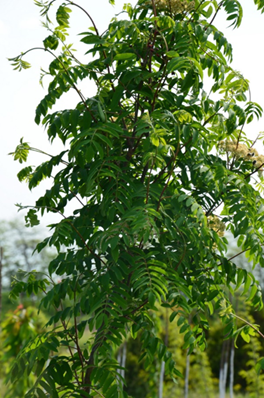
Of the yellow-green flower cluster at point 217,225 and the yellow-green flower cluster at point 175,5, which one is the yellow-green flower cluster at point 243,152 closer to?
the yellow-green flower cluster at point 217,225

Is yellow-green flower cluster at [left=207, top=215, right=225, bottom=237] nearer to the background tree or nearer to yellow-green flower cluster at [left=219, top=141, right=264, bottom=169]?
yellow-green flower cluster at [left=219, top=141, right=264, bottom=169]

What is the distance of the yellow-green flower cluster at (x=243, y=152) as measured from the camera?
3.27 m

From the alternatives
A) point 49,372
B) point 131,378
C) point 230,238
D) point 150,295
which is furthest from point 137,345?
point 150,295

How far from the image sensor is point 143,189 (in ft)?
9.05

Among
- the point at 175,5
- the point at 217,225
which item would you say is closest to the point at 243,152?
the point at 217,225

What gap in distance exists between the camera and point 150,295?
2.26 meters

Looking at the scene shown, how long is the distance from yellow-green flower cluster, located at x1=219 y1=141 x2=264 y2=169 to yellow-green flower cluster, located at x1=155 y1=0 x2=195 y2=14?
94cm

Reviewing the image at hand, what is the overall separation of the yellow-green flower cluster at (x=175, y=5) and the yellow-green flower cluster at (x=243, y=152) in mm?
935

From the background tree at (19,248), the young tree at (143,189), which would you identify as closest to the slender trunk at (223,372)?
the young tree at (143,189)

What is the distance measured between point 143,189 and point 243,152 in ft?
3.00

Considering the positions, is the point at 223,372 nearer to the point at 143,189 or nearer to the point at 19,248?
the point at 143,189

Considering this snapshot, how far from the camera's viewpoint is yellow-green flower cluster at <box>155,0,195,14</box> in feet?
9.60

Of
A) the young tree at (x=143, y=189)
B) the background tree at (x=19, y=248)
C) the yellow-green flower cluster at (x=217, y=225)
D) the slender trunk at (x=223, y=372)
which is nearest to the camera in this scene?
the young tree at (x=143, y=189)

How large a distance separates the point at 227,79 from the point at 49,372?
226 centimetres
